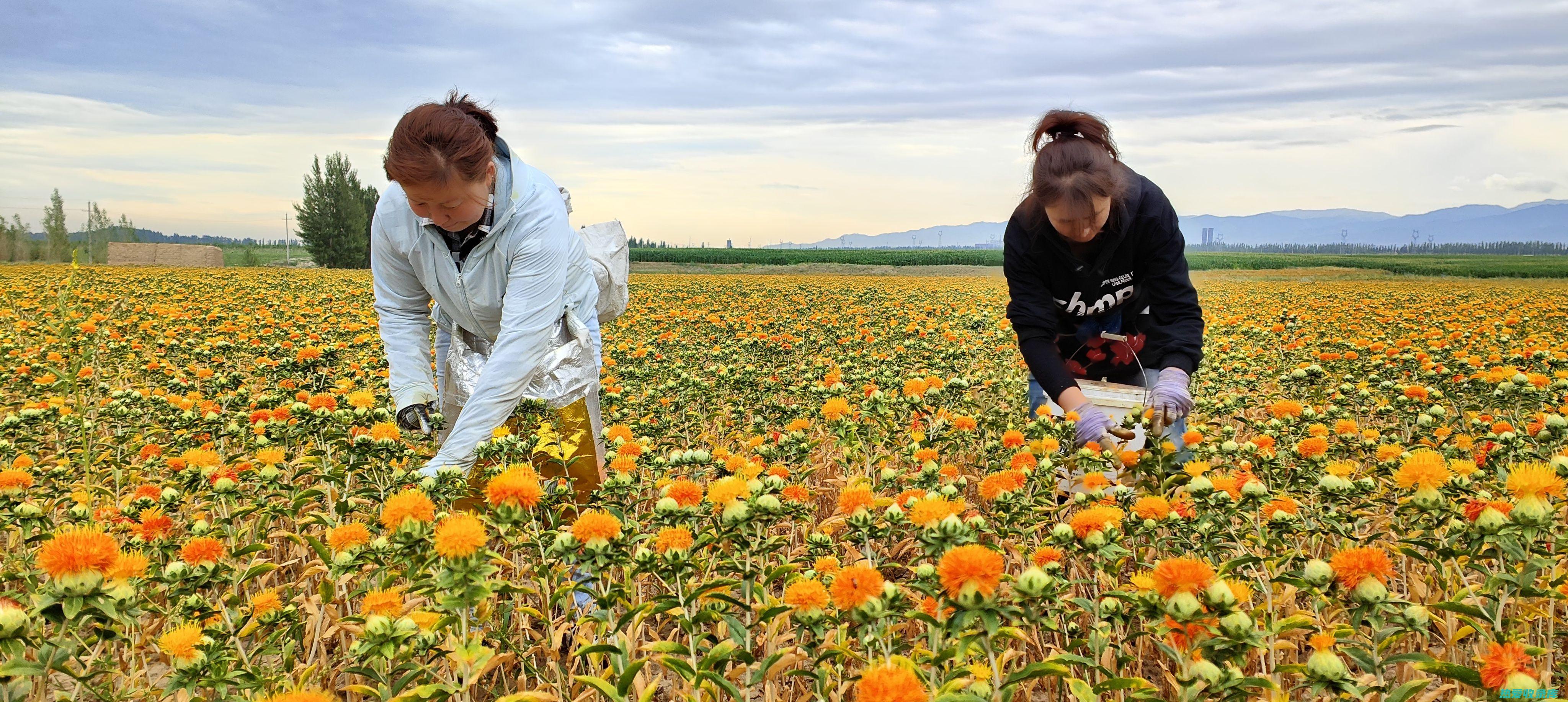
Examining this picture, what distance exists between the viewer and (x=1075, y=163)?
10.0ft

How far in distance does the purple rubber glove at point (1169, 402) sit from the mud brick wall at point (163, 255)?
43.5 m

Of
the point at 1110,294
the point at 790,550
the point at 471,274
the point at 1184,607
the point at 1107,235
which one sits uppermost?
the point at 1107,235

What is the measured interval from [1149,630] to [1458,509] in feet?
3.10

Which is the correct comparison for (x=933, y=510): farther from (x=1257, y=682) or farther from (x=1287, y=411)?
(x=1287, y=411)

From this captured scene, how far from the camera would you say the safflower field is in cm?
156

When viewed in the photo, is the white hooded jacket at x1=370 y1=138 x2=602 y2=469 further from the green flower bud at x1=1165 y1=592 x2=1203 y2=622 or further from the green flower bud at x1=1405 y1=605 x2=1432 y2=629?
the green flower bud at x1=1405 y1=605 x2=1432 y2=629

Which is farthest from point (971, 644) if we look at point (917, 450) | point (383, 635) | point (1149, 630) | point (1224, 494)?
point (917, 450)

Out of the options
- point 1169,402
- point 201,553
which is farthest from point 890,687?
point 1169,402

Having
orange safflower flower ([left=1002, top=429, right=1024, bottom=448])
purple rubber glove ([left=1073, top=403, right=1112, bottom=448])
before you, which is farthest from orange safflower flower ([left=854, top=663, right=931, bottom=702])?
purple rubber glove ([left=1073, top=403, right=1112, bottom=448])

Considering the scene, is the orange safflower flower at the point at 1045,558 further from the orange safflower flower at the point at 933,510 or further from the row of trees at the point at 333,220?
the row of trees at the point at 333,220

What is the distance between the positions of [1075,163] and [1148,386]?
116 cm

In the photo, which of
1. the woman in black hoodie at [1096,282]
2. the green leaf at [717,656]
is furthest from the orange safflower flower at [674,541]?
the woman in black hoodie at [1096,282]

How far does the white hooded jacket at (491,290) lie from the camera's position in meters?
2.70

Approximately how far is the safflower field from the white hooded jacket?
0.16 meters
